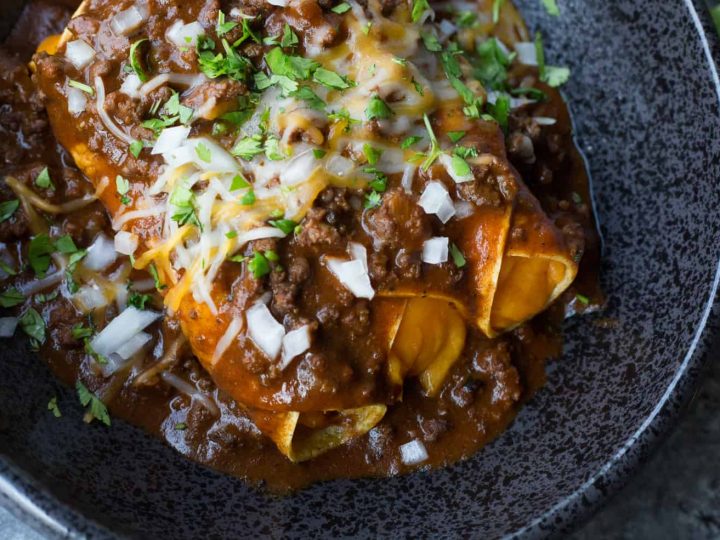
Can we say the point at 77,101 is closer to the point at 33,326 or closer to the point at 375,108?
the point at 33,326

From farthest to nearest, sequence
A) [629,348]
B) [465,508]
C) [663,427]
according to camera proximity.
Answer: [629,348] < [465,508] < [663,427]

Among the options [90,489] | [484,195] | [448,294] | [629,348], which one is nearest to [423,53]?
[484,195]

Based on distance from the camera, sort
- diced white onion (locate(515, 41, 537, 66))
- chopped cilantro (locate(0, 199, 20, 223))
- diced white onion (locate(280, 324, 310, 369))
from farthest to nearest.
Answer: diced white onion (locate(515, 41, 537, 66)) < chopped cilantro (locate(0, 199, 20, 223)) < diced white onion (locate(280, 324, 310, 369))

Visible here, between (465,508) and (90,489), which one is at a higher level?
(90,489)

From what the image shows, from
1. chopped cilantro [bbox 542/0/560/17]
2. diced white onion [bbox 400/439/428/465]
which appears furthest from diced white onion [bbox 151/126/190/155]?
chopped cilantro [bbox 542/0/560/17]

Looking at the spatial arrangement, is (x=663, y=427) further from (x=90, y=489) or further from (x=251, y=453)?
(x=90, y=489)

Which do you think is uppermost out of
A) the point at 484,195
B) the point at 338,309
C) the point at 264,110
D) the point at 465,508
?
the point at 264,110

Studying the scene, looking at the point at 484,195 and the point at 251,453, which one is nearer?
the point at 484,195

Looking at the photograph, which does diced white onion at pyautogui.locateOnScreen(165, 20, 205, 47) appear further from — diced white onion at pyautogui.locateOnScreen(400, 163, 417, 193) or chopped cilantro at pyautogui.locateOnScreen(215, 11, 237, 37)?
diced white onion at pyautogui.locateOnScreen(400, 163, 417, 193)
